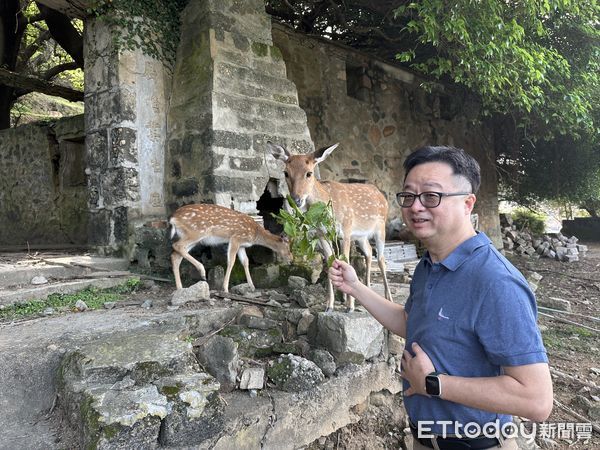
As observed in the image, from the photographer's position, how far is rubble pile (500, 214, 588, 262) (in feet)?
37.9

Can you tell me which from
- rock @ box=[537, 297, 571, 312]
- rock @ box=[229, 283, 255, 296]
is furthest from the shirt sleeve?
rock @ box=[537, 297, 571, 312]

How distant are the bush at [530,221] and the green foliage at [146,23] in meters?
14.1

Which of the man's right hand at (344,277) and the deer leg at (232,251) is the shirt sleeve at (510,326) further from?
the deer leg at (232,251)

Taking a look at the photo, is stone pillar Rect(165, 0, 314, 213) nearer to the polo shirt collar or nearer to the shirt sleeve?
the polo shirt collar

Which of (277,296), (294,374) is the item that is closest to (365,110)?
(277,296)

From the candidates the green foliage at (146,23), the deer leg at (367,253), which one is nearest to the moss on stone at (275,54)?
the green foliage at (146,23)

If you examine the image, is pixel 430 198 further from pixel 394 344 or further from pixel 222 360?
pixel 394 344

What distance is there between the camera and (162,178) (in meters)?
5.55

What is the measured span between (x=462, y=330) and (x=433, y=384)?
0.21 meters

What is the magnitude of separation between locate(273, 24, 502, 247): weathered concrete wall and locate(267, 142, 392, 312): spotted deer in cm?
407

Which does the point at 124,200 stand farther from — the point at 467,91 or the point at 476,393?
the point at 467,91

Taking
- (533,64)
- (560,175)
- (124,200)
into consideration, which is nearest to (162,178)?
(124,200)

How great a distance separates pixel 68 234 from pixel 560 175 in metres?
13.2

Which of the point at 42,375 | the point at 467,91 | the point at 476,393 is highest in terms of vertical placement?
the point at 467,91
